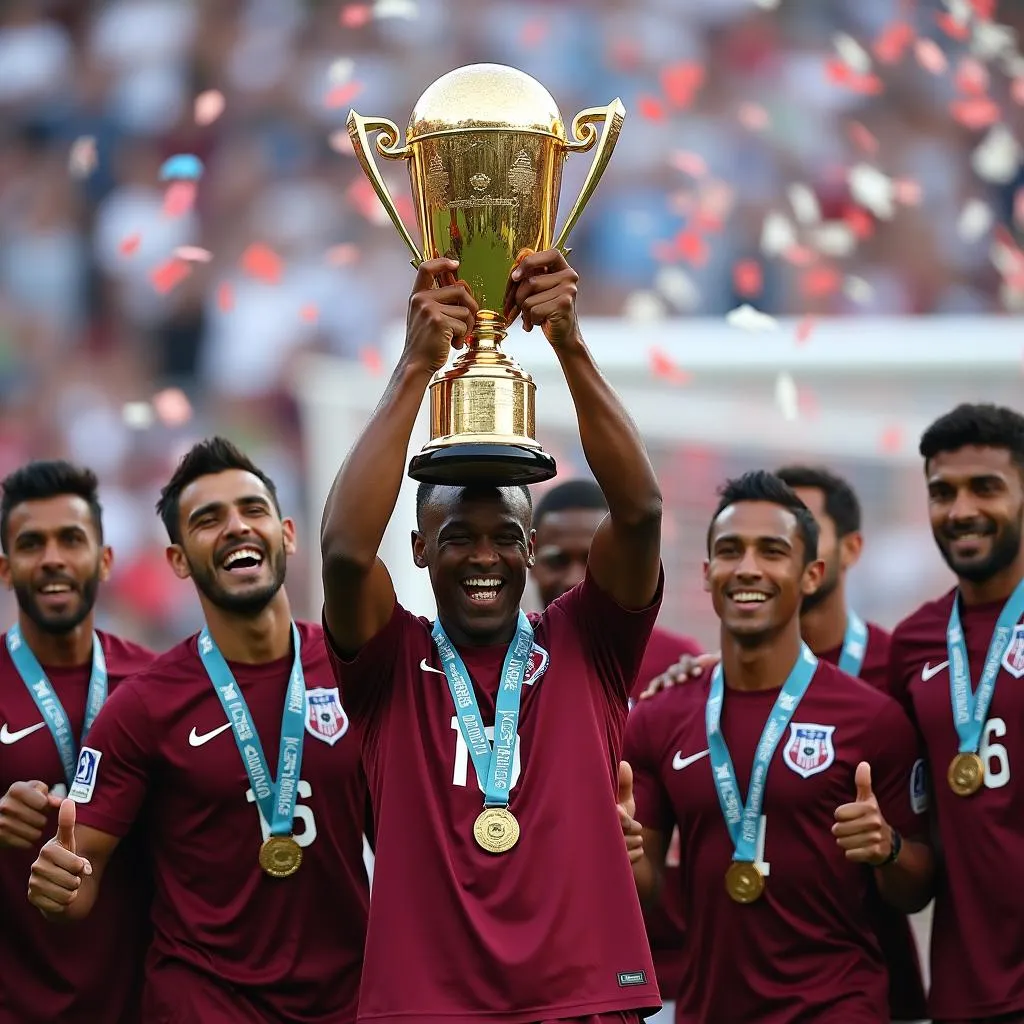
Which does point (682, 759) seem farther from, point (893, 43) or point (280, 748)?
point (893, 43)

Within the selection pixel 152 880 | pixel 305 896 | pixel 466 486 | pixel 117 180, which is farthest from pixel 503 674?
pixel 117 180

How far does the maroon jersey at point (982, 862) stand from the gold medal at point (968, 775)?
2 centimetres

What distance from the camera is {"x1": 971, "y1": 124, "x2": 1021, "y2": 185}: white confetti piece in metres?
10.8

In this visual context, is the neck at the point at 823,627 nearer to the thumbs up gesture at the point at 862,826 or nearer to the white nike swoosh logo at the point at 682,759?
the white nike swoosh logo at the point at 682,759

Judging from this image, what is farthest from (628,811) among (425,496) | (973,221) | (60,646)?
(973,221)

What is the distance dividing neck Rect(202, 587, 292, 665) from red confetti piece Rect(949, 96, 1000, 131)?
6.71m

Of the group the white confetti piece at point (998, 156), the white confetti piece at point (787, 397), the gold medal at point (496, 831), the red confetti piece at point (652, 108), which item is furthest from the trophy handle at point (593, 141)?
the white confetti piece at point (998, 156)

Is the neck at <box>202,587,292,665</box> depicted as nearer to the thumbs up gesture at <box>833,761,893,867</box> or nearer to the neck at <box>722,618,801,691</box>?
the neck at <box>722,618,801,691</box>

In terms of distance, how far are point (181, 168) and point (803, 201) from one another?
3215mm

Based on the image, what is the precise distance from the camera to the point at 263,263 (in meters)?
10.6

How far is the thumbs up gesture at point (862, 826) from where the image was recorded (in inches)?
188

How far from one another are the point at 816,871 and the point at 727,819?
0.85ft

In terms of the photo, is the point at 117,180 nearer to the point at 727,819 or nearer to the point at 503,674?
the point at 727,819

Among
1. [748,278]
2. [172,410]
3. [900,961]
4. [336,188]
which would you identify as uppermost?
[336,188]
